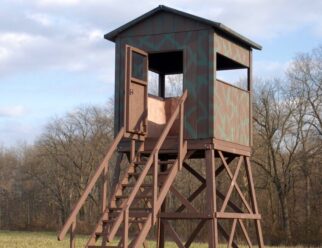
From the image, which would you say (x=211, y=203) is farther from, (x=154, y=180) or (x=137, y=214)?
(x=154, y=180)

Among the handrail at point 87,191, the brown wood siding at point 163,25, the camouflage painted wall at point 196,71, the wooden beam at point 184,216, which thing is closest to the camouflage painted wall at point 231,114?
the camouflage painted wall at point 196,71

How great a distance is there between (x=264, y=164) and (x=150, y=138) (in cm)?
3812

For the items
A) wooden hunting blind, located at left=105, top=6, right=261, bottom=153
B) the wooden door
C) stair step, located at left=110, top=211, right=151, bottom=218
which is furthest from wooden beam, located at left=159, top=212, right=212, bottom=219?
the wooden door

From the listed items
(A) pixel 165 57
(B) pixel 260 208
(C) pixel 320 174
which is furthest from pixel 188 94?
(B) pixel 260 208

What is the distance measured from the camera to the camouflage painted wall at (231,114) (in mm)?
17703

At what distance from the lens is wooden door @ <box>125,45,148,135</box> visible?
53.4ft

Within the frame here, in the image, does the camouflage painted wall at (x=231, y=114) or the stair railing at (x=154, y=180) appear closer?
the stair railing at (x=154, y=180)

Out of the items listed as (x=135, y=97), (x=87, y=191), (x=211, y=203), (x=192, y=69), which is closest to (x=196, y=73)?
(x=192, y=69)

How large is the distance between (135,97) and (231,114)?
3.20 metres

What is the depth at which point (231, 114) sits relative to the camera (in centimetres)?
1852

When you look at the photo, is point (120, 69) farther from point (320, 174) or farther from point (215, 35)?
point (320, 174)

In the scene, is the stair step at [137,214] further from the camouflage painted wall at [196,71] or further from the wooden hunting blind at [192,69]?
the camouflage painted wall at [196,71]

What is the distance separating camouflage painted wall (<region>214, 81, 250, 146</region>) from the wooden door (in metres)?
1.96

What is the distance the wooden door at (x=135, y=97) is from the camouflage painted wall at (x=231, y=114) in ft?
6.44
